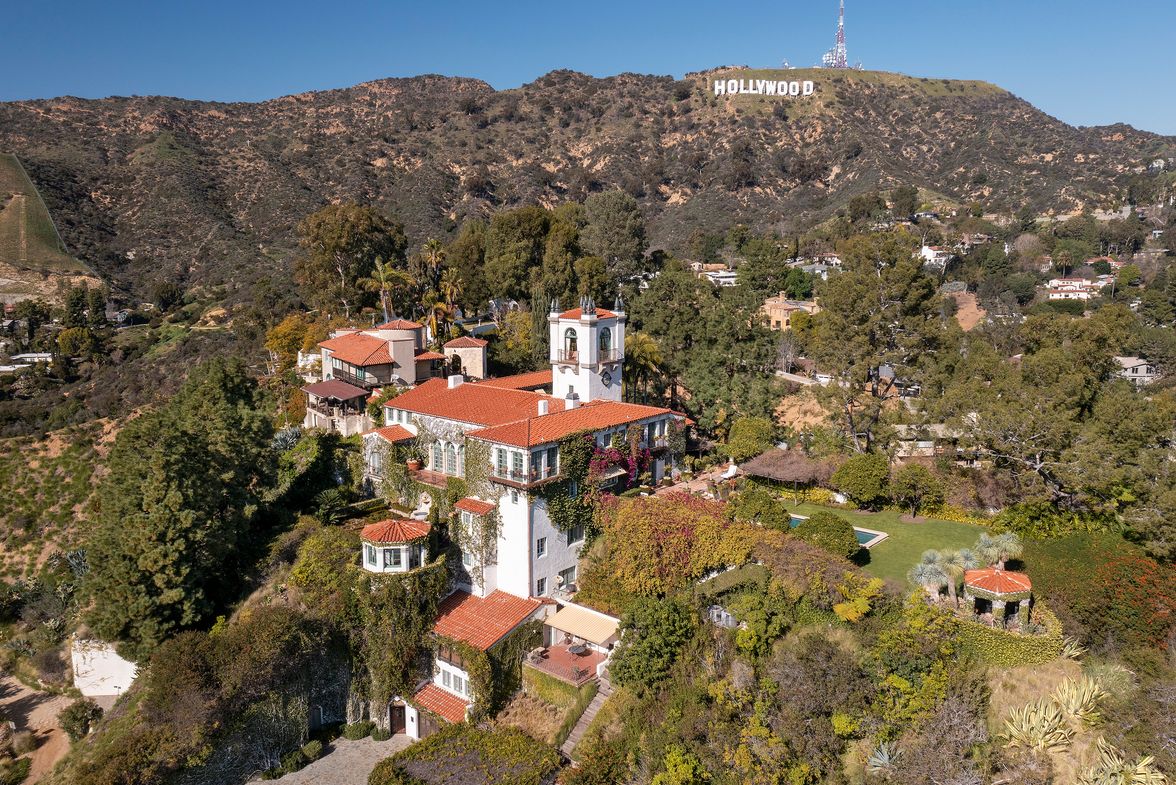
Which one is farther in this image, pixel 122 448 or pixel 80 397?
pixel 80 397

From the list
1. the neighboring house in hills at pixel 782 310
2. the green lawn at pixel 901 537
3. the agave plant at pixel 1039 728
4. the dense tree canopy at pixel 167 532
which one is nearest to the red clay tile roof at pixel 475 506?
the dense tree canopy at pixel 167 532

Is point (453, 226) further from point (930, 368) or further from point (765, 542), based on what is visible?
point (765, 542)

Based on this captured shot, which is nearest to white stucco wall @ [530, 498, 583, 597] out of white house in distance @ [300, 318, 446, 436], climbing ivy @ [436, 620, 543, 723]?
climbing ivy @ [436, 620, 543, 723]

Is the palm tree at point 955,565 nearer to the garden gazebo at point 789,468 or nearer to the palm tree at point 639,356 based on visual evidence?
the garden gazebo at point 789,468

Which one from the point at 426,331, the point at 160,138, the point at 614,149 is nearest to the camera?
the point at 426,331

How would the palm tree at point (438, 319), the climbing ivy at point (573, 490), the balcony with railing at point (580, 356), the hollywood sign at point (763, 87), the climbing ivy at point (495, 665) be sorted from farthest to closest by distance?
the hollywood sign at point (763, 87), the palm tree at point (438, 319), the balcony with railing at point (580, 356), the climbing ivy at point (573, 490), the climbing ivy at point (495, 665)

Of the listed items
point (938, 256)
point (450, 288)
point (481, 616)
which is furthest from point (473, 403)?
point (938, 256)

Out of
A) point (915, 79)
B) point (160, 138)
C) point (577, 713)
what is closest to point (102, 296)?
point (160, 138)

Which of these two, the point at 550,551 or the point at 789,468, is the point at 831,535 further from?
the point at 550,551
